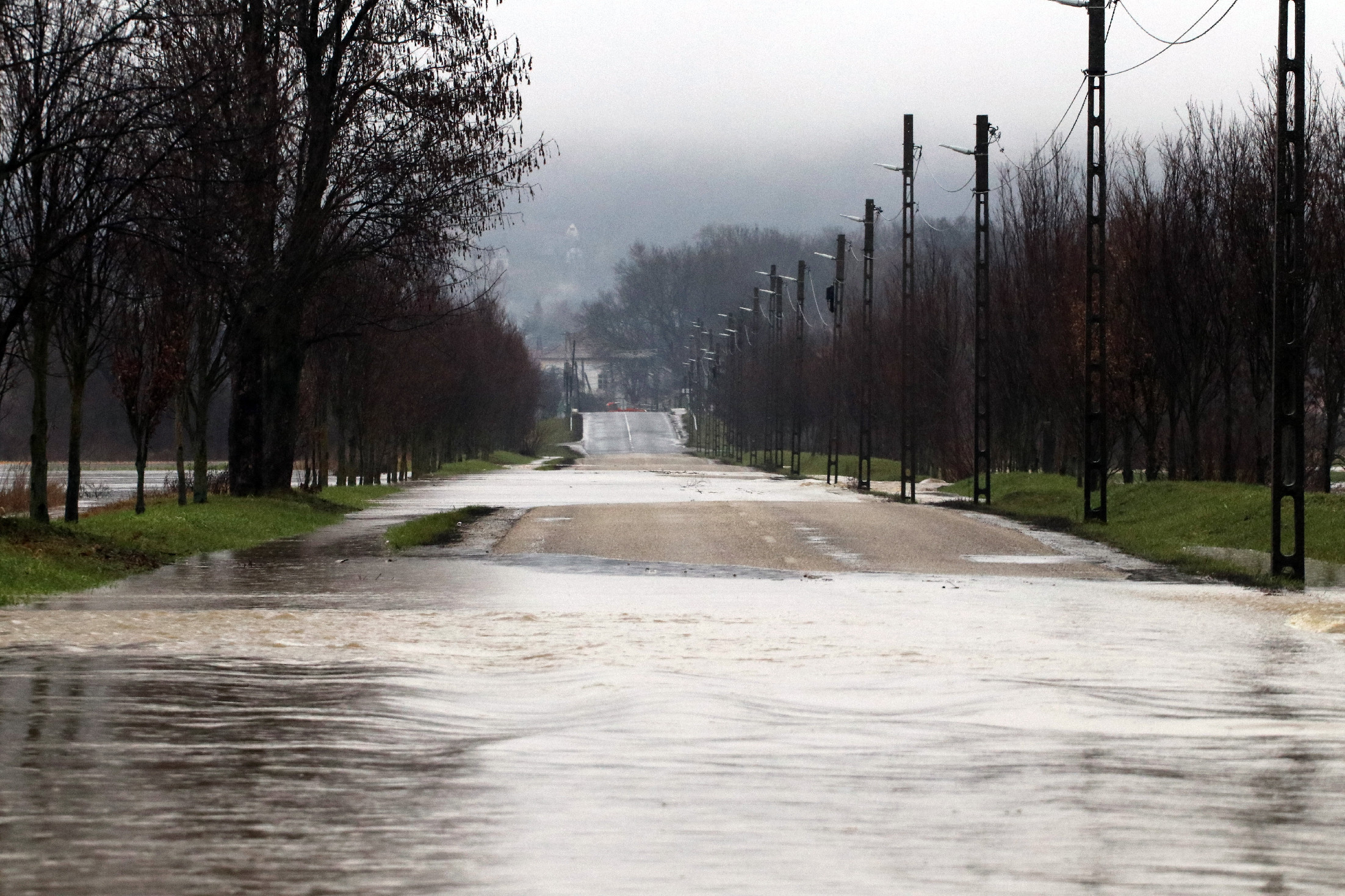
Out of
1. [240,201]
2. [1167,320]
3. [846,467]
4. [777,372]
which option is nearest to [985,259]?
[1167,320]

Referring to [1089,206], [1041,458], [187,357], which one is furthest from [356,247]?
[1041,458]

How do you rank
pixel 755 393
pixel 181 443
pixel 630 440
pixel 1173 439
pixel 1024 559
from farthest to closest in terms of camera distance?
1. pixel 630 440
2. pixel 755 393
3. pixel 1173 439
4. pixel 181 443
5. pixel 1024 559

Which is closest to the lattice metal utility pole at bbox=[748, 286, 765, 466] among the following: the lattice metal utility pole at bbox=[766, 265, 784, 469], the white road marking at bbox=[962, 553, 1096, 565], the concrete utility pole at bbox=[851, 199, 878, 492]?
the lattice metal utility pole at bbox=[766, 265, 784, 469]

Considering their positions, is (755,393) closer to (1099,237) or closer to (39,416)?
(1099,237)

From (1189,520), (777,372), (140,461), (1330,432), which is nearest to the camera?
(1189,520)

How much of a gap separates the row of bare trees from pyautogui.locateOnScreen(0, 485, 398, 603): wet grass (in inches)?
48.6

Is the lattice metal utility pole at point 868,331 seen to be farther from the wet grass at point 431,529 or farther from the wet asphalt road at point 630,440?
the wet asphalt road at point 630,440

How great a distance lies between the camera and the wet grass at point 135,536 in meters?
20.5

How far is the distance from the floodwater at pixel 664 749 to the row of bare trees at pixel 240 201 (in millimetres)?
7049

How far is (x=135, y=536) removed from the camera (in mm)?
26812

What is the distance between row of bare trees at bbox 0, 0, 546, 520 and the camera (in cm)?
2283

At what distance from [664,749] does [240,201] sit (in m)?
19.5

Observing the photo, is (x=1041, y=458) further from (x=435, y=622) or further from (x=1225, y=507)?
(x=435, y=622)

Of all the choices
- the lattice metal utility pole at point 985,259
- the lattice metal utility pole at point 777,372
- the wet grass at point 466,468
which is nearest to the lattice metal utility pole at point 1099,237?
the lattice metal utility pole at point 985,259
